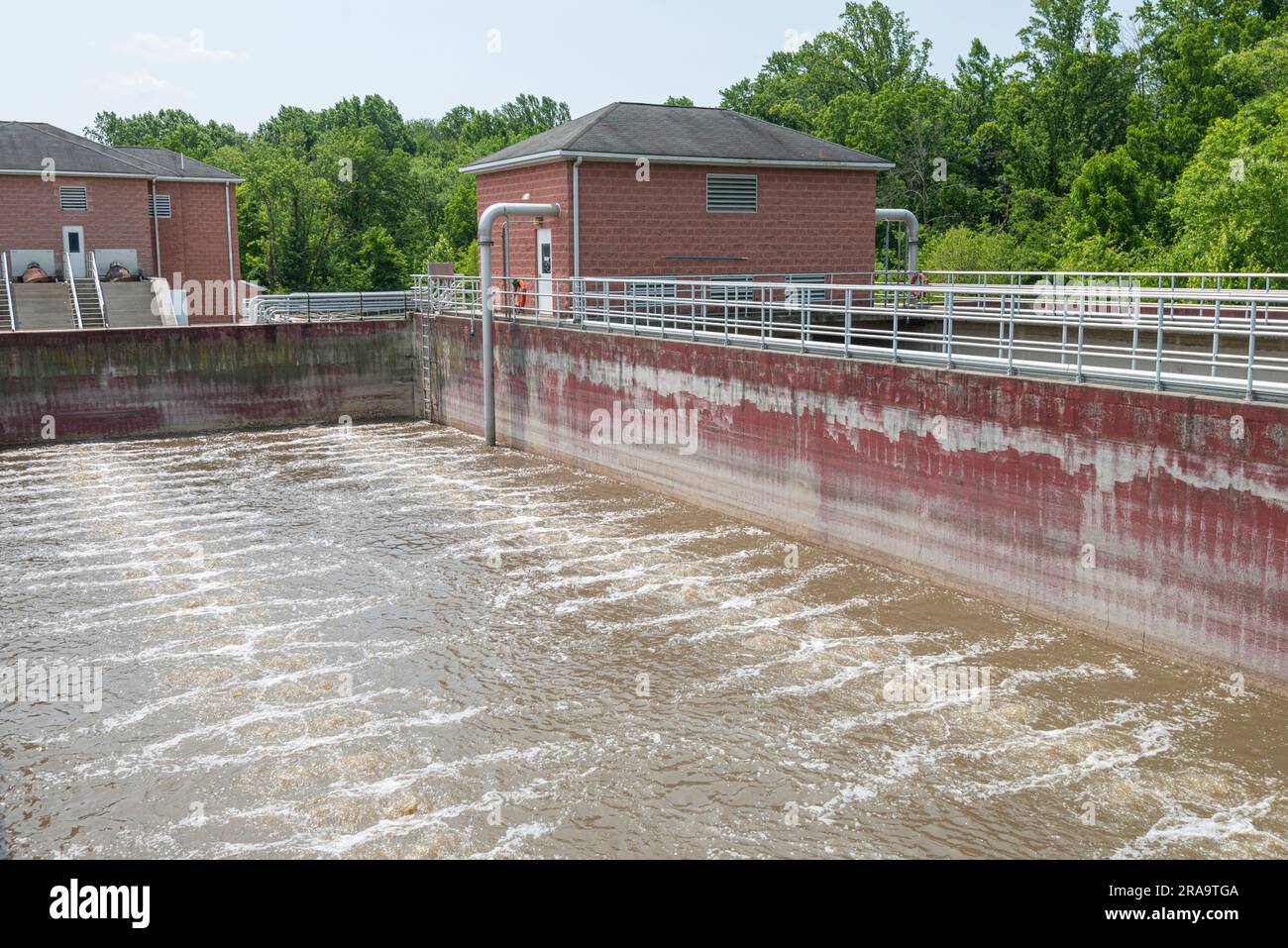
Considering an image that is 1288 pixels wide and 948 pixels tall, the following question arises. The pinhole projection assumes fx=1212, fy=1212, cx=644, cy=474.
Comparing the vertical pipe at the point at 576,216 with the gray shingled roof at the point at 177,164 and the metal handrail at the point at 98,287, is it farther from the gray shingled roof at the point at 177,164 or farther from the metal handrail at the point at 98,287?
the gray shingled roof at the point at 177,164

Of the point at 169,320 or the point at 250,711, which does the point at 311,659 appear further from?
the point at 169,320

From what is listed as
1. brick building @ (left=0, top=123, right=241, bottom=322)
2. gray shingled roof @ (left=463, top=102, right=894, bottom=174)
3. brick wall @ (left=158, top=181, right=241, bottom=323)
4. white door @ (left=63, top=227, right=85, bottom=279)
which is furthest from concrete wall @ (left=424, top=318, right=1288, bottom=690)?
brick wall @ (left=158, top=181, right=241, bottom=323)

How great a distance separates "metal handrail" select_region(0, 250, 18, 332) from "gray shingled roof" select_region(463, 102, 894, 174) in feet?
42.6

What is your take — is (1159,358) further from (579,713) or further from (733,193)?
(733,193)

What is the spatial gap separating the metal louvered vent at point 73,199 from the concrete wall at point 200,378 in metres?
15.2

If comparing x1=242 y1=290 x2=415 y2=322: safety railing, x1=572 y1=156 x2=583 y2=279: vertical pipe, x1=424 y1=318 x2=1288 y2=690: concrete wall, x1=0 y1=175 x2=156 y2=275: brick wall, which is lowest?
x1=424 y1=318 x2=1288 y2=690: concrete wall

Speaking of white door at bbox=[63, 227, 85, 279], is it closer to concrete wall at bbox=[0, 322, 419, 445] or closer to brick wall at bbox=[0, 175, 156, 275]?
brick wall at bbox=[0, 175, 156, 275]

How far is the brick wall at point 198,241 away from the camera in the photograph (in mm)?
45219

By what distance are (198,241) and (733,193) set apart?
25438 millimetres

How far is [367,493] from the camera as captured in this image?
2266cm

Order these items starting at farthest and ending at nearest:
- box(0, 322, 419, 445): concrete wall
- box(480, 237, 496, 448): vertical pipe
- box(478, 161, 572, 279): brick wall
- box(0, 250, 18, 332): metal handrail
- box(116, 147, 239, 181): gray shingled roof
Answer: box(116, 147, 239, 181): gray shingled roof → box(0, 250, 18, 332): metal handrail → box(0, 322, 419, 445): concrete wall → box(478, 161, 572, 279): brick wall → box(480, 237, 496, 448): vertical pipe

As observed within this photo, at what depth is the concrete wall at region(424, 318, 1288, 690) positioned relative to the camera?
39.3 ft

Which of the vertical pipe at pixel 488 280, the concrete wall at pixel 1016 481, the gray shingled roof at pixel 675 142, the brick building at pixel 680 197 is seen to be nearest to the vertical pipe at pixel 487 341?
the vertical pipe at pixel 488 280

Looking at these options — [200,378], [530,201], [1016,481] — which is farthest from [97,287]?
[1016,481]
